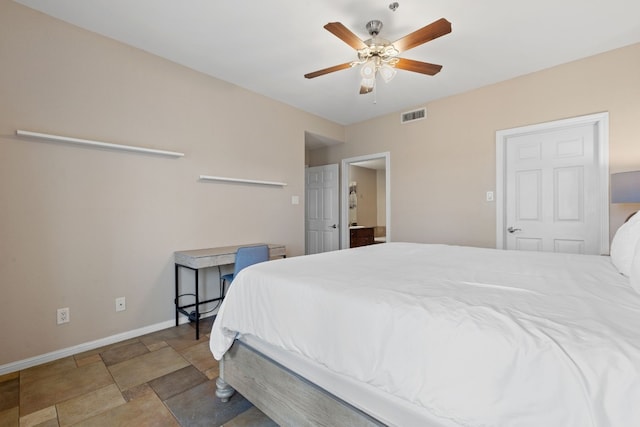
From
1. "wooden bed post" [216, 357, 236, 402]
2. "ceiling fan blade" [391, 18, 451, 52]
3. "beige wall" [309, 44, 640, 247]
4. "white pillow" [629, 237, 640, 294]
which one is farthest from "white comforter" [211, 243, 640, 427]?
"beige wall" [309, 44, 640, 247]

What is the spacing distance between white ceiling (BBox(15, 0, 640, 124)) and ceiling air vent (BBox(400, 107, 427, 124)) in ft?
1.99

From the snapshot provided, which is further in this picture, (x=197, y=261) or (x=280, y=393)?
(x=197, y=261)

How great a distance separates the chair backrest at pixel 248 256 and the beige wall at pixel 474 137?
7.47 ft

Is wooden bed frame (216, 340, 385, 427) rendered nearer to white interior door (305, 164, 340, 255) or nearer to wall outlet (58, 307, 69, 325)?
wall outlet (58, 307, 69, 325)

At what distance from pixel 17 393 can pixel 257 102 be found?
3.33 metres

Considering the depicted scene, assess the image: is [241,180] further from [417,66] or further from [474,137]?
[474,137]

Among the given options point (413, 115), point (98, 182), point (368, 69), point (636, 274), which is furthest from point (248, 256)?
point (413, 115)

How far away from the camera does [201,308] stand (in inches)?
125

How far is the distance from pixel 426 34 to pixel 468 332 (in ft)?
6.17

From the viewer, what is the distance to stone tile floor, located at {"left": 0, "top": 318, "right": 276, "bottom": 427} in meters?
1.59

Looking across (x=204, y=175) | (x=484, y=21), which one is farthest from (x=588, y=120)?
(x=204, y=175)

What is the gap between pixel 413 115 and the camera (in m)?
4.07

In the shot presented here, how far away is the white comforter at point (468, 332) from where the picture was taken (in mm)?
686

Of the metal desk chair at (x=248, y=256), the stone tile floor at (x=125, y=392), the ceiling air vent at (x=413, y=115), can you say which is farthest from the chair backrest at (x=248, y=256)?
the ceiling air vent at (x=413, y=115)
